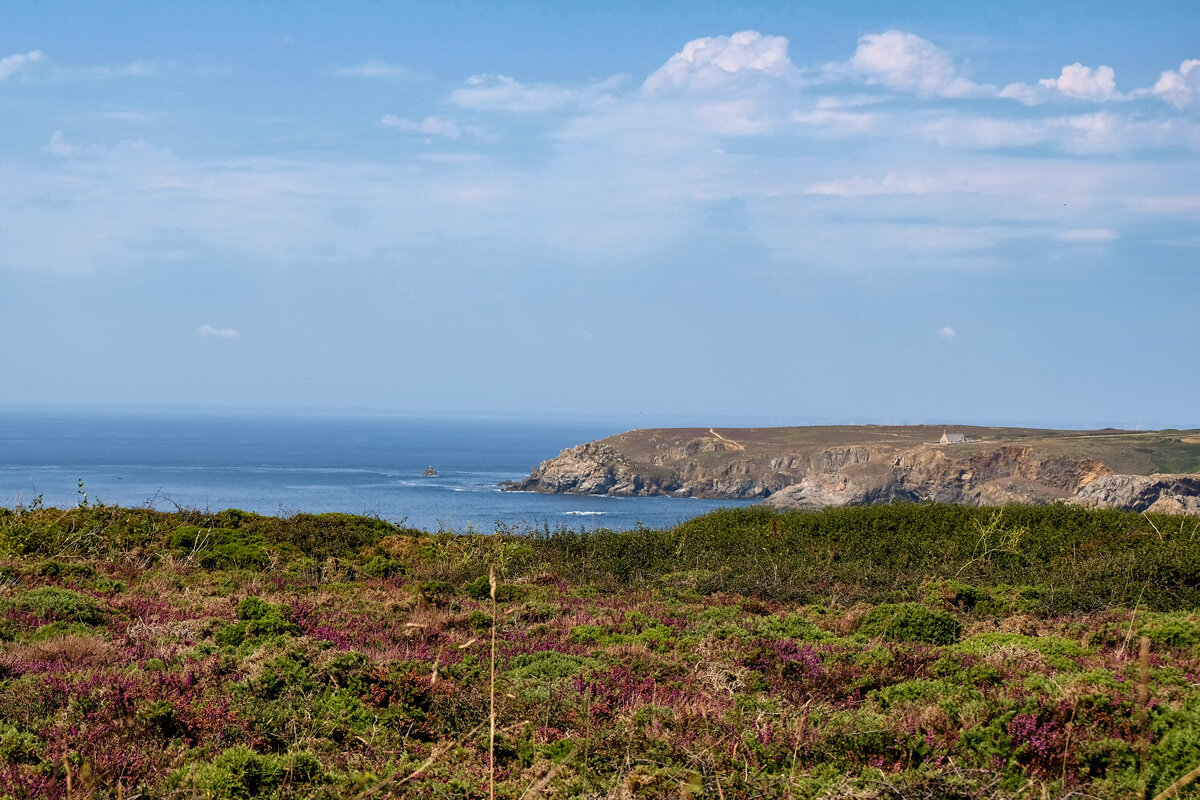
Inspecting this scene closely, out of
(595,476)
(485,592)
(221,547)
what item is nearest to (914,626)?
(485,592)

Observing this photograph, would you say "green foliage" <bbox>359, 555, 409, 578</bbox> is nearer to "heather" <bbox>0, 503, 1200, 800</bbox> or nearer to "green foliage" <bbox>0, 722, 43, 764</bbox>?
"heather" <bbox>0, 503, 1200, 800</bbox>

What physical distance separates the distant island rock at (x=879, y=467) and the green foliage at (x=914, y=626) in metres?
49.4

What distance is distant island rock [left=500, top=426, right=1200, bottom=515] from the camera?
2960 inches

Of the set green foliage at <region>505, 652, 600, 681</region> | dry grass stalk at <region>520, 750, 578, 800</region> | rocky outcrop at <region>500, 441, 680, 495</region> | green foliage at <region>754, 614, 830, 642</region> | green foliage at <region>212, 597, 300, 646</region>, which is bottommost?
rocky outcrop at <region>500, 441, 680, 495</region>

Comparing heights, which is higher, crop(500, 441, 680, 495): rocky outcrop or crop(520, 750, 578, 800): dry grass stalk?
crop(520, 750, 578, 800): dry grass stalk

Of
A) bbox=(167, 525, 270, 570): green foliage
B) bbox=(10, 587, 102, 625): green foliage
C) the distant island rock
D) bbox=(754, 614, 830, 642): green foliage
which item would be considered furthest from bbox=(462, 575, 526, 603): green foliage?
the distant island rock

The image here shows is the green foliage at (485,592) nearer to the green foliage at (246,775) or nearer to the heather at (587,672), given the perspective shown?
the heather at (587,672)

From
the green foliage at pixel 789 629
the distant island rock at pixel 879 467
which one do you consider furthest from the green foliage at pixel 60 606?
the distant island rock at pixel 879 467

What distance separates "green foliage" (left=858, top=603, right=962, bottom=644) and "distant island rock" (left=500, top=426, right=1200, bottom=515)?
4939 centimetres

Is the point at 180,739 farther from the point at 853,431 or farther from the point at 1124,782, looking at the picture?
the point at 853,431

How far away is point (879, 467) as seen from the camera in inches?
3629

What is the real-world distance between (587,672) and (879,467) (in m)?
90.0

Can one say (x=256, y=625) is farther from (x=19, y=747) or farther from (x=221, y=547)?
(x=221, y=547)

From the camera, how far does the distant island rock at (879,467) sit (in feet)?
247
